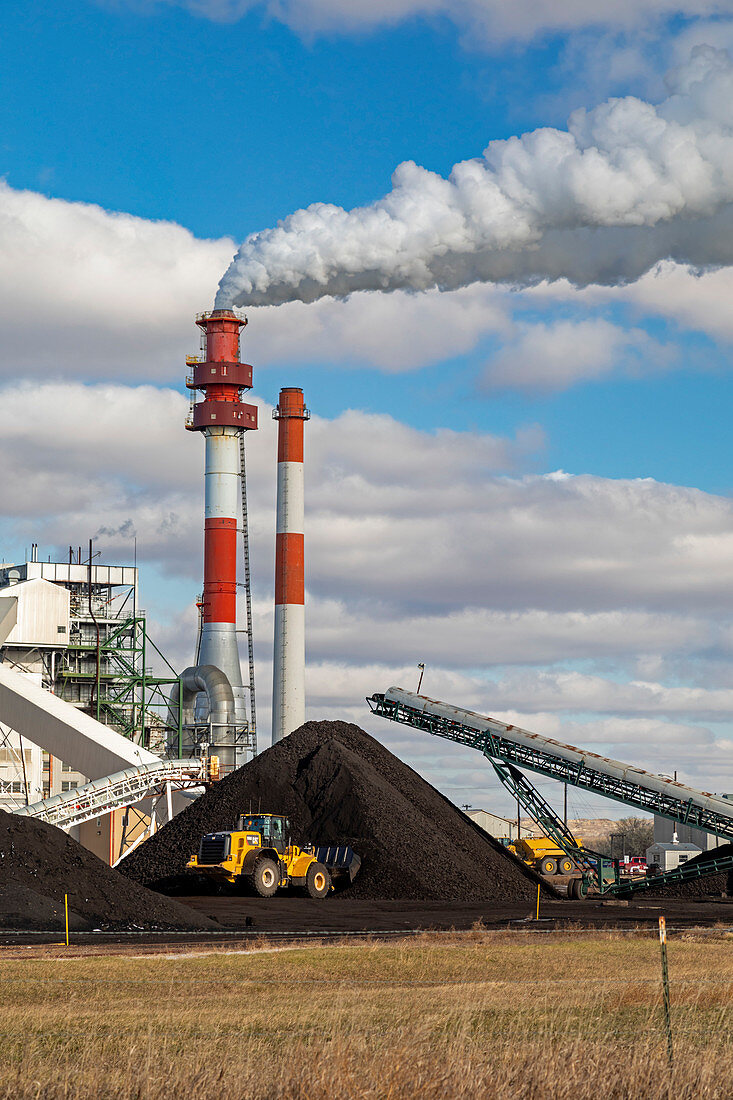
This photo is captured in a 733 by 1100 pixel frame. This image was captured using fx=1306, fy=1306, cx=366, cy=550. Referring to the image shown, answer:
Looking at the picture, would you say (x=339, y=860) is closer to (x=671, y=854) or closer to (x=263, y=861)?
(x=263, y=861)

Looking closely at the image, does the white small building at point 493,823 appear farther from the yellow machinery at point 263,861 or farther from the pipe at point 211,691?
the yellow machinery at point 263,861

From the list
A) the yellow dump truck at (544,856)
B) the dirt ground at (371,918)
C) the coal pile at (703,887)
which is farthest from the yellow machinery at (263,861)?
the coal pile at (703,887)

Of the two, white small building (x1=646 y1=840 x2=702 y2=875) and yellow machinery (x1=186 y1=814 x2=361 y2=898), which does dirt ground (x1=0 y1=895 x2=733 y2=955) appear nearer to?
yellow machinery (x1=186 y1=814 x2=361 y2=898)

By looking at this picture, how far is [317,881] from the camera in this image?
34531mm

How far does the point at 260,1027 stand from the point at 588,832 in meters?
185

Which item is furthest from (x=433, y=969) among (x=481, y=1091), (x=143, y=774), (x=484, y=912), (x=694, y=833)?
(x=694, y=833)

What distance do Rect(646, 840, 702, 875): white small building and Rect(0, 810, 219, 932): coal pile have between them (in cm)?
4547

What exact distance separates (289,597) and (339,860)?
27136 millimetres

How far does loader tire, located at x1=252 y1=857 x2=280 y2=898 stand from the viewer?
33219 millimetres

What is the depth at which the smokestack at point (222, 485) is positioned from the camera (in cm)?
6738

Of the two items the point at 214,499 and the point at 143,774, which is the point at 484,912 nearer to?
the point at 143,774

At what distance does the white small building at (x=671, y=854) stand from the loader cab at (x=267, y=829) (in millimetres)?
38009

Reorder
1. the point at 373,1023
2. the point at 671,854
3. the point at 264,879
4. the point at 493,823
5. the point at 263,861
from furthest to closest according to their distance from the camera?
the point at 493,823 < the point at 671,854 < the point at 263,861 < the point at 264,879 < the point at 373,1023

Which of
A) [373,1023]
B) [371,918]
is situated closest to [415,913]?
[371,918]
